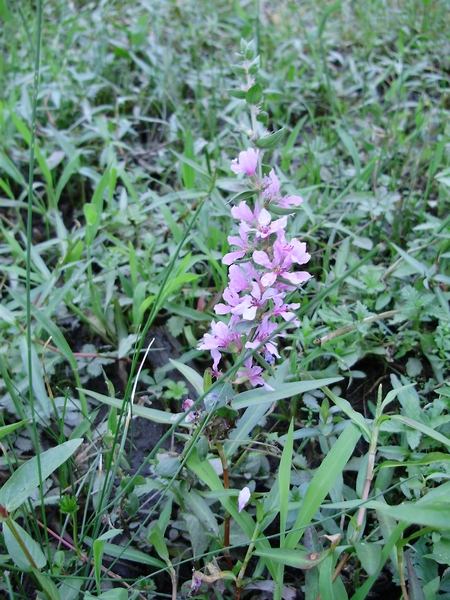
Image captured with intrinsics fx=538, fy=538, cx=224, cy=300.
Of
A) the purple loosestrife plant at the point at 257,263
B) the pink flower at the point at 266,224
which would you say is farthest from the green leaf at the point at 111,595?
the pink flower at the point at 266,224

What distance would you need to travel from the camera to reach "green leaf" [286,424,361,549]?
1.28 m

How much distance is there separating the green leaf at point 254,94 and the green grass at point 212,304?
120 millimetres

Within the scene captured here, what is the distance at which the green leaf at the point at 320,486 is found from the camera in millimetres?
1280

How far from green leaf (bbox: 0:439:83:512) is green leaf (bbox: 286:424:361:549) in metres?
0.56

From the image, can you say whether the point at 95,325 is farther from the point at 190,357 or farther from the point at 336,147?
the point at 336,147

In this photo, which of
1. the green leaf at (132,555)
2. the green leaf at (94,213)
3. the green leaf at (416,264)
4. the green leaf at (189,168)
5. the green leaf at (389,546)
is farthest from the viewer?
the green leaf at (189,168)

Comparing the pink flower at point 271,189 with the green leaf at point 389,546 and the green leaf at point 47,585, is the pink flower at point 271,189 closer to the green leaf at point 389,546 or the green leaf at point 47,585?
the green leaf at point 389,546

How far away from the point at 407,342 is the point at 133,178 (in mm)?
1534

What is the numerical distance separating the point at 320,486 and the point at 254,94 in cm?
96

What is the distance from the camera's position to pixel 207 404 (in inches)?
49.3

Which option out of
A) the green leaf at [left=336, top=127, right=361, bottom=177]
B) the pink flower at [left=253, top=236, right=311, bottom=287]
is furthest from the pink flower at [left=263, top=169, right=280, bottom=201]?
the green leaf at [left=336, top=127, right=361, bottom=177]

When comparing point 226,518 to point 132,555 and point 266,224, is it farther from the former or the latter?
point 266,224

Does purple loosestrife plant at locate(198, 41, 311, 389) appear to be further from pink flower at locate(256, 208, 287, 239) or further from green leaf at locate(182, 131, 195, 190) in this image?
green leaf at locate(182, 131, 195, 190)

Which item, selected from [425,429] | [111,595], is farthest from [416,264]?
[111,595]
